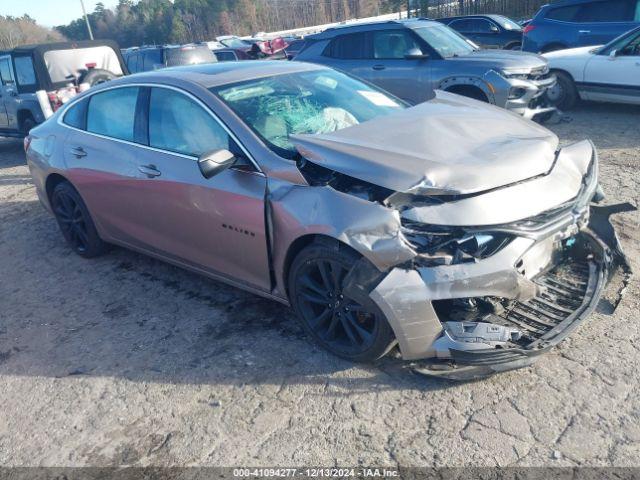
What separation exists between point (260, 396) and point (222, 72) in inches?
94.7

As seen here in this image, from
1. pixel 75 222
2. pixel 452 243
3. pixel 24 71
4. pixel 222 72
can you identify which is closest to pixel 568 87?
pixel 222 72

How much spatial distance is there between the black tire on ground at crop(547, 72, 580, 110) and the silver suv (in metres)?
0.97

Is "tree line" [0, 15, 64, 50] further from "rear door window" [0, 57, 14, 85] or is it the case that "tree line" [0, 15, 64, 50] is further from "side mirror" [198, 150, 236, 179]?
"side mirror" [198, 150, 236, 179]

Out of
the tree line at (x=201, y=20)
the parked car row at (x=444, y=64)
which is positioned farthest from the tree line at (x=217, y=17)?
the parked car row at (x=444, y=64)

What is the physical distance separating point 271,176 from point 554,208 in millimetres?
1648

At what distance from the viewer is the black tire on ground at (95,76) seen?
32.2 ft

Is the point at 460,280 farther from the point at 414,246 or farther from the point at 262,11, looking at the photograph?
the point at 262,11

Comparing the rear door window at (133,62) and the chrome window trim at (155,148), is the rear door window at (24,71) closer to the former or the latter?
the rear door window at (133,62)

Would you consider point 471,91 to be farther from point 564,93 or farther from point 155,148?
point 155,148

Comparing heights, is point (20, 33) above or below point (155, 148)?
above

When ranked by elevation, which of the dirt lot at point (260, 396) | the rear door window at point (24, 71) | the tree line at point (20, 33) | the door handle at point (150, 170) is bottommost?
the dirt lot at point (260, 396)

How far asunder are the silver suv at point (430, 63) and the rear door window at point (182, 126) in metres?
5.02

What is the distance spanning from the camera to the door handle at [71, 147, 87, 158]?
4.86 meters

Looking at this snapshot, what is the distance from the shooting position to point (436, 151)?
330 centimetres
